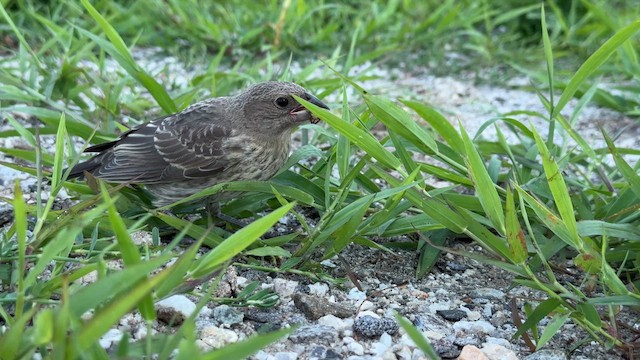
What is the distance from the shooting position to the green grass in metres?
2.20

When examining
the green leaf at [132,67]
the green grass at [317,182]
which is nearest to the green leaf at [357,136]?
the green grass at [317,182]

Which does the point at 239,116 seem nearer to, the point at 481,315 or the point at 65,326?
the point at 481,315

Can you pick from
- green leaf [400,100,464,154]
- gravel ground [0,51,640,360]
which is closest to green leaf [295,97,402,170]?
green leaf [400,100,464,154]

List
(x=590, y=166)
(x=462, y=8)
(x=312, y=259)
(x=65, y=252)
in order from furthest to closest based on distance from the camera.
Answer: (x=462, y=8)
(x=590, y=166)
(x=312, y=259)
(x=65, y=252)

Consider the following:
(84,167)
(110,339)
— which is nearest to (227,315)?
(110,339)

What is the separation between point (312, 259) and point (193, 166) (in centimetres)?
68

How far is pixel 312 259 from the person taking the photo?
299cm

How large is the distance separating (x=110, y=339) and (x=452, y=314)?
1.07 meters

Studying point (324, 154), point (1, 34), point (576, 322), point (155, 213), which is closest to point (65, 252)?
point (155, 213)

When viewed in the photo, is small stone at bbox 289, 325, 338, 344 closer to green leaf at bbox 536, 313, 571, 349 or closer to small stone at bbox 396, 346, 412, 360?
small stone at bbox 396, 346, 412, 360

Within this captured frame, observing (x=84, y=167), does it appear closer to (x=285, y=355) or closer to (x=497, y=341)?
(x=285, y=355)

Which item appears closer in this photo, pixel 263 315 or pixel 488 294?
pixel 263 315

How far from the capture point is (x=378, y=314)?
2693mm

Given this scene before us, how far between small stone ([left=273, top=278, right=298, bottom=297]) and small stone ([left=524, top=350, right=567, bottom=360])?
76cm
